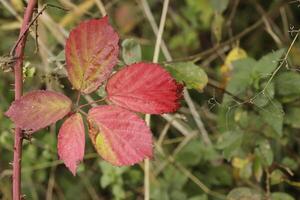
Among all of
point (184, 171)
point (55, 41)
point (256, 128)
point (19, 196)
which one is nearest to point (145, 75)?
point (19, 196)

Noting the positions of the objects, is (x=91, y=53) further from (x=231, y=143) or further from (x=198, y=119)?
(x=198, y=119)

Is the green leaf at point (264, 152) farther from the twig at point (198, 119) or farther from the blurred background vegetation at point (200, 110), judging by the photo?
the twig at point (198, 119)

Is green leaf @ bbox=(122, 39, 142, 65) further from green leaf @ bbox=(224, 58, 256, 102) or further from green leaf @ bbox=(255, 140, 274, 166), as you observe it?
green leaf @ bbox=(255, 140, 274, 166)

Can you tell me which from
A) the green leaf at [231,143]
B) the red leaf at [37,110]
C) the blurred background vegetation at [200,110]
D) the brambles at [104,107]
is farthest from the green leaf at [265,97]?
the red leaf at [37,110]

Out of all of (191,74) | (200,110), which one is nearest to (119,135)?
(191,74)

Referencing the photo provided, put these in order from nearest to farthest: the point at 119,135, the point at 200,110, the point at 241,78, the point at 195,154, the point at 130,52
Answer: the point at 119,135, the point at 130,52, the point at 241,78, the point at 195,154, the point at 200,110

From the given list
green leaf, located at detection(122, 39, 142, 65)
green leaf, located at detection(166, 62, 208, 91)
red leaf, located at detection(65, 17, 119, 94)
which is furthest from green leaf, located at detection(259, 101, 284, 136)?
red leaf, located at detection(65, 17, 119, 94)

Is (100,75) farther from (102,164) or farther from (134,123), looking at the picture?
(102,164)
